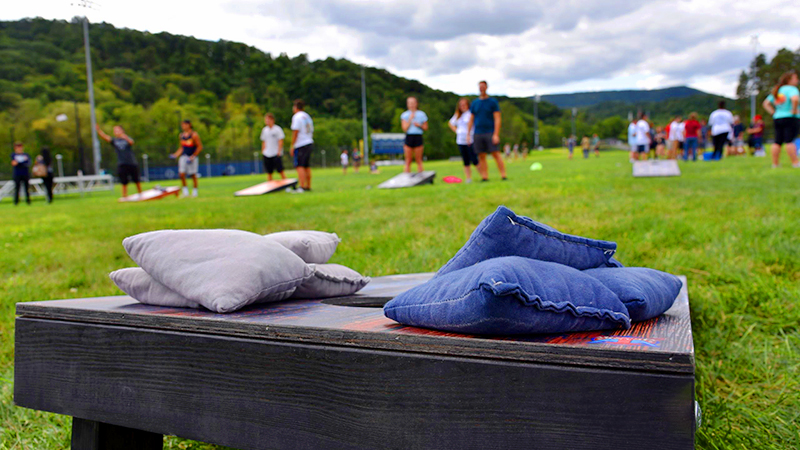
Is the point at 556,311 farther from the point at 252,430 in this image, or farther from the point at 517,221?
the point at 252,430

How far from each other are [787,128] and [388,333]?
11922 mm

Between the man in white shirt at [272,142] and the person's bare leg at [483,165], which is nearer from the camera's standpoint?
the person's bare leg at [483,165]

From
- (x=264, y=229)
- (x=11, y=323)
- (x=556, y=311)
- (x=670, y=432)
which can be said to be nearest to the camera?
(x=670, y=432)

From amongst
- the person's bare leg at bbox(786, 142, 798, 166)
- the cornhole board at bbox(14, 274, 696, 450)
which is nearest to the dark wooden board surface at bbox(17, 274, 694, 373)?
the cornhole board at bbox(14, 274, 696, 450)

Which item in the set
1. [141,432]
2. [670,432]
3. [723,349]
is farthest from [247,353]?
[723,349]

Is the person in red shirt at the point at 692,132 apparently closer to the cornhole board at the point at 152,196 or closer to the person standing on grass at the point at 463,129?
the person standing on grass at the point at 463,129

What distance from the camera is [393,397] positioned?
119 centimetres

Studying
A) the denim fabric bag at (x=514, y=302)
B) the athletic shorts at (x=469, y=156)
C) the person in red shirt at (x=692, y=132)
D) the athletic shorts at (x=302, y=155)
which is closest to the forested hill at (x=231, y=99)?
the person in red shirt at (x=692, y=132)

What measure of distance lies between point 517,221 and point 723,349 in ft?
5.79

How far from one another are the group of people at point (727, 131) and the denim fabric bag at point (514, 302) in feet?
36.7

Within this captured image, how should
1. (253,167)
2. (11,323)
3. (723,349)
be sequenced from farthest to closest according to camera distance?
(253,167) → (11,323) → (723,349)

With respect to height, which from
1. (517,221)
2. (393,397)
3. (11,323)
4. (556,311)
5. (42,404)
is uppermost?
(517,221)

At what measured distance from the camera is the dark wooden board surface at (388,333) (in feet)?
3.36

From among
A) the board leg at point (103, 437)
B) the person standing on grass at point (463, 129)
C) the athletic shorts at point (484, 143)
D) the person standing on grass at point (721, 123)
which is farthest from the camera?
the person standing on grass at point (721, 123)
